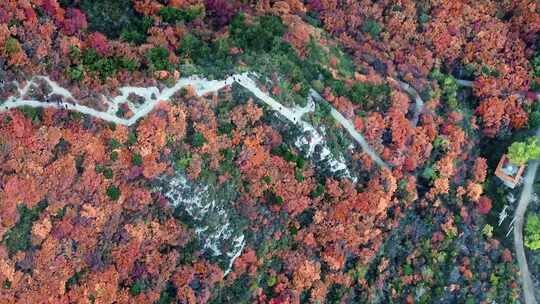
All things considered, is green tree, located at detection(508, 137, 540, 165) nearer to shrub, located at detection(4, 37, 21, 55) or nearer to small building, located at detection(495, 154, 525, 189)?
small building, located at detection(495, 154, 525, 189)

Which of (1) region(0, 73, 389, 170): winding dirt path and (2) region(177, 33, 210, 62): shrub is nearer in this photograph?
(1) region(0, 73, 389, 170): winding dirt path

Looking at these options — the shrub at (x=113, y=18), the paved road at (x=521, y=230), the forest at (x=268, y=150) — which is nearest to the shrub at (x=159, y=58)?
the forest at (x=268, y=150)

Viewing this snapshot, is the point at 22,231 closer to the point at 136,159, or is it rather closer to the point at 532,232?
the point at 136,159

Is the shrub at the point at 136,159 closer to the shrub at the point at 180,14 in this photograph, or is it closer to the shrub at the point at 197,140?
the shrub at the point at 197,140

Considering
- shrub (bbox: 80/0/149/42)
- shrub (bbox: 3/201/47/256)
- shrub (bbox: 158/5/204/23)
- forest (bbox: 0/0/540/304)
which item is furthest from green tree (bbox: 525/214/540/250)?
shrub (bbox: 3/201/47/256)

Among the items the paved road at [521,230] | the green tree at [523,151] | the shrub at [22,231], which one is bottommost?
the paved road at [521,230]

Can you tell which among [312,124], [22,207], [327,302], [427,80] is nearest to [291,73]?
[312,124]
